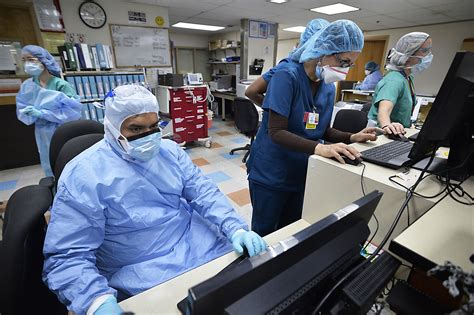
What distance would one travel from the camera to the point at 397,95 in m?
1.40

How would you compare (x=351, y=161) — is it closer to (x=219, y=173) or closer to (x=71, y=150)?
(x=71, y=150)

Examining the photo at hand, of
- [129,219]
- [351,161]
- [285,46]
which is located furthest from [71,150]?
[285,46]

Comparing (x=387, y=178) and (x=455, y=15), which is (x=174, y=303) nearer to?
(x=387, y=178)

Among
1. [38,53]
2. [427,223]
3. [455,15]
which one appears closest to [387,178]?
[427,223]

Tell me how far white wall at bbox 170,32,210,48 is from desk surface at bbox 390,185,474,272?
8.58m

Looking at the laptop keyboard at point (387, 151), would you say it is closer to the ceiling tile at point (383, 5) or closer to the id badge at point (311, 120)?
the id badge at point (311, 120)

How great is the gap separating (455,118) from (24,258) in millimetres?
1294

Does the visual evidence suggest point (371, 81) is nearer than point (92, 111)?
No

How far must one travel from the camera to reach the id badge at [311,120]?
44.2 inches

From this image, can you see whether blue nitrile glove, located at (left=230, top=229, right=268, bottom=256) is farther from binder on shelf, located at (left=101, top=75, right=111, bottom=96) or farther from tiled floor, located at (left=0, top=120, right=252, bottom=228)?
binder on shelf, located at (left=101, top=75, right=111, bottom=96)

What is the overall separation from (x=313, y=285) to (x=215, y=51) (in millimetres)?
8602

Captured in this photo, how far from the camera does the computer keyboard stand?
2.83 ft

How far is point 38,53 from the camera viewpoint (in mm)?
2123

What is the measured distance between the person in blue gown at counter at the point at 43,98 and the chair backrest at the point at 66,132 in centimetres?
78
